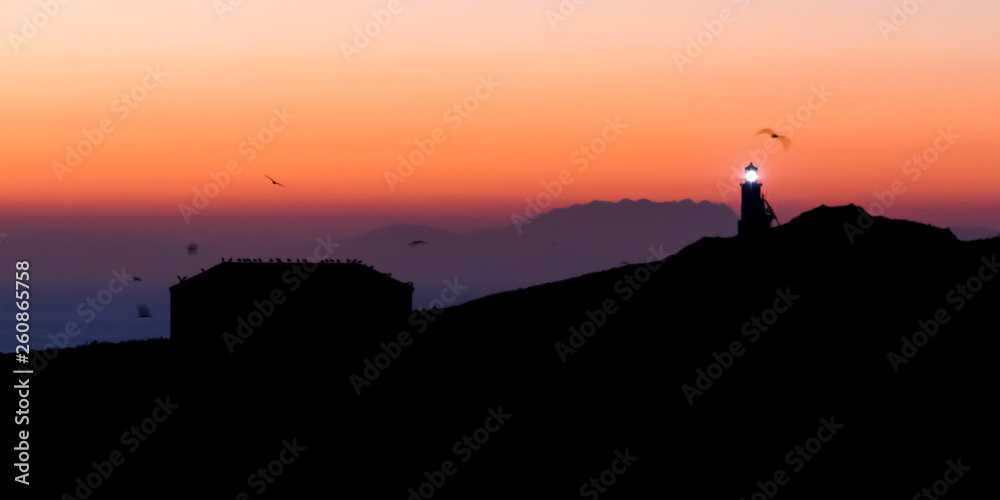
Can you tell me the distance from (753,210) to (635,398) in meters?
11.9

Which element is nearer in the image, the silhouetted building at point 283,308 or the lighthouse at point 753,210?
the lighthouse at point 753,210

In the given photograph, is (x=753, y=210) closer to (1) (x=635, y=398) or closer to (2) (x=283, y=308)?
(1) (x=635, y=398)

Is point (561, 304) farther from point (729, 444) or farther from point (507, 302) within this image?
point (729, 444)

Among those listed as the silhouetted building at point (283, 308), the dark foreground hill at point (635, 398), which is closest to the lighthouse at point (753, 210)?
the dark foreground hill at point (635, 398)

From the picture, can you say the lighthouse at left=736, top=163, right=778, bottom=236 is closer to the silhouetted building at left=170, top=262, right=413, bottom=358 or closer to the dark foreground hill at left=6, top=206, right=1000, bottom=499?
the dark foreground hill at left=6, top=206, right=1000, bottom=499

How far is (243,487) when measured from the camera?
25922mm

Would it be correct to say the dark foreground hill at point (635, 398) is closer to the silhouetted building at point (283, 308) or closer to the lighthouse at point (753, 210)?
the lighthouse at point (753, 210)

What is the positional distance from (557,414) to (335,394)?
26.9ft

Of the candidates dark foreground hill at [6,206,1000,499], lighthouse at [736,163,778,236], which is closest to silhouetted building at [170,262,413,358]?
dark foreground hill at [6,206,1000,499]

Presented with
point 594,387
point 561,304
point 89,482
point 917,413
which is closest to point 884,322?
point 917,413

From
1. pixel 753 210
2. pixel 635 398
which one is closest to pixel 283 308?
pixel 635 398

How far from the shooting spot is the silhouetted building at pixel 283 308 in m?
43.4

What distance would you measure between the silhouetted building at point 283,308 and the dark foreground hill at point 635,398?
1.83 metres

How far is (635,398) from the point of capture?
3078cm
